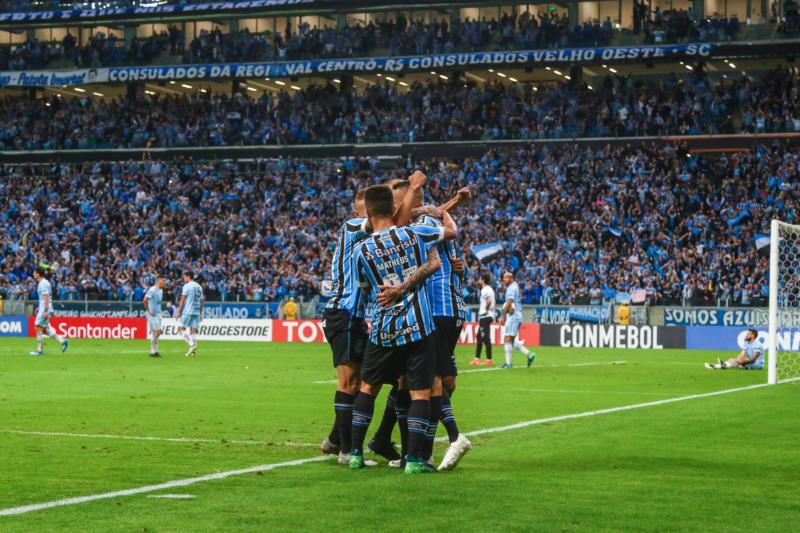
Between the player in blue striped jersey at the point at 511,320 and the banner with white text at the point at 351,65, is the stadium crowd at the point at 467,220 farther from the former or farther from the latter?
the player in blue striped jersey at the point at 511,320

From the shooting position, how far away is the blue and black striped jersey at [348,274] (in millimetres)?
11867

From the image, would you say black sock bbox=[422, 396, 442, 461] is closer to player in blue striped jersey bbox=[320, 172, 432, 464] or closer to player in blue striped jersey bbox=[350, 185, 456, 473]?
player in blue striped jersey bbox=[350, 185, 456, 473]

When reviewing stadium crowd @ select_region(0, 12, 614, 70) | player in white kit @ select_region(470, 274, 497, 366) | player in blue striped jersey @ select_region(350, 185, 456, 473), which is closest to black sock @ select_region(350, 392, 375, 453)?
player in blue striped jersey @ select_region(350, 185, 456, 473)

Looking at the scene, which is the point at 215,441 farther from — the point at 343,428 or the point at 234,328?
the point at 234,328

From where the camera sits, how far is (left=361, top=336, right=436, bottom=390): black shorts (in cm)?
1102

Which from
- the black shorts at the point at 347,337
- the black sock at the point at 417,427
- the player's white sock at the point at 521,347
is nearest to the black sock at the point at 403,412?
the black shorts at the point at 347,337

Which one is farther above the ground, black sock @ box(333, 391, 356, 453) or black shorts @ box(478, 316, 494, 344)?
black sock @ box(333, 391, 356, 453)

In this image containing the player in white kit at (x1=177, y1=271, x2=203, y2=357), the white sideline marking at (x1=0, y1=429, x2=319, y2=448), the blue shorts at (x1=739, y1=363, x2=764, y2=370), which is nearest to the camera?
the white sideline marking at (x1=0, y1=429, x2=319, y2=448)

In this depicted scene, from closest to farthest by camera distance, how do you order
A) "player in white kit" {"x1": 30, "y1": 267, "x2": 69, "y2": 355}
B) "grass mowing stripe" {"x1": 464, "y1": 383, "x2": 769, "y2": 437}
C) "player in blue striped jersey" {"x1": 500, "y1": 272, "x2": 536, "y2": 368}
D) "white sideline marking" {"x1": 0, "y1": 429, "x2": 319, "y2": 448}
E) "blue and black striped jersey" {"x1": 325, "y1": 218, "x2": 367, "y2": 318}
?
1. "blue and black striped jersey" {"x1": 325, "y1": 218, "x2": 367, "y2": 318}
2. "white sideline marking" {"x1": 0, "y1": 429, "x2": 319, "y2": 448}
3. "grass mowing stripe" {"x1": 464, "y1": 383, "x2": 769, "y2": 437}
4. "player in blue striped jersey" {"x1": 500, "y1": 272, "x2": 536, "y2": 368}
5. "player in white kit" {"x1": 30, "y1": 267, "x2": 69, "y2": 355}

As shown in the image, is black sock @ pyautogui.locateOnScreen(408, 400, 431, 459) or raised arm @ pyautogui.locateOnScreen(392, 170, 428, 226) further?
raised arm @ pyautogui.locateOnScreen(392, 170, 428, 226)

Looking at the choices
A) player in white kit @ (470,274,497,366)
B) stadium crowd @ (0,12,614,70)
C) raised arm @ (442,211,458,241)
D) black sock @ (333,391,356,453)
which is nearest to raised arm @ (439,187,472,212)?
raised arm @ (442,211,458,241)

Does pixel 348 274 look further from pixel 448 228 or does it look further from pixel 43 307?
pixel 43 307

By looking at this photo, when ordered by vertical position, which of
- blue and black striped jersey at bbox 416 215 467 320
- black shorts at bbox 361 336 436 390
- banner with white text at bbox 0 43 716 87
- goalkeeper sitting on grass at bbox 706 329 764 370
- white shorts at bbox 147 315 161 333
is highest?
banner with white text at bbox 0 43 716 87

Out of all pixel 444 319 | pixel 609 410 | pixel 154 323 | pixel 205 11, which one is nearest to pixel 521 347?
pixel 154 323
